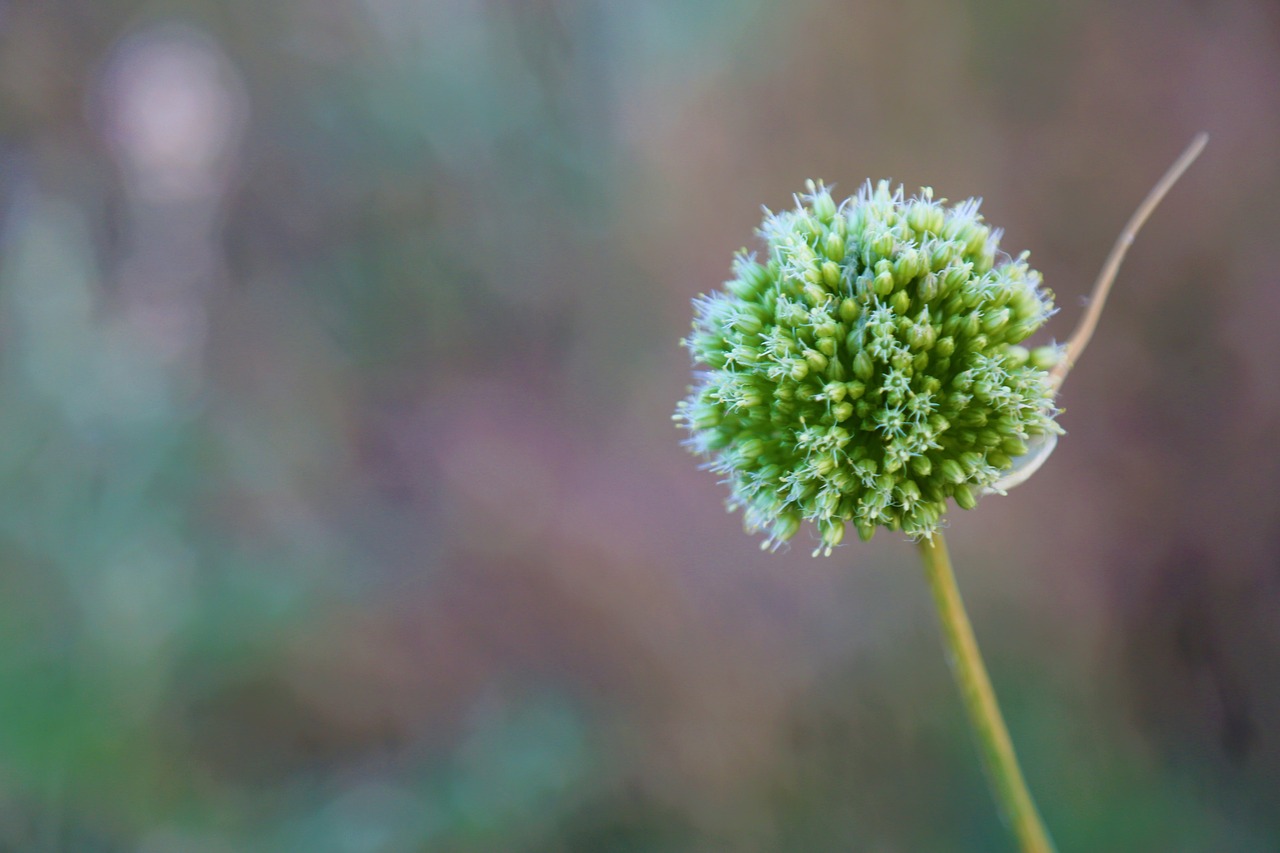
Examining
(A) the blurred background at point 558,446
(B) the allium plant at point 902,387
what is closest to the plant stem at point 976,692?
(B) the allium plant at point 902,387

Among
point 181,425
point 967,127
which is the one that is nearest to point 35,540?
point 181,425

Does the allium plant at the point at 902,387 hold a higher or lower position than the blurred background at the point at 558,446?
lower

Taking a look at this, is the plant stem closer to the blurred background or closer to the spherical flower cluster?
the spherical flower cluster

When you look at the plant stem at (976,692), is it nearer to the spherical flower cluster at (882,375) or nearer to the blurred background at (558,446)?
the spherical flower cluster at (882,375)

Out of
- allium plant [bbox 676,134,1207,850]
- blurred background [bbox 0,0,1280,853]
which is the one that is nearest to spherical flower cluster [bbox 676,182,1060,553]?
allium plant [bbox 676,134,1207,850]

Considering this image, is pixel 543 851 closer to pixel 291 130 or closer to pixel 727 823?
pixel 727 823

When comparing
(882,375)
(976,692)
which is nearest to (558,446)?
(882,375)
